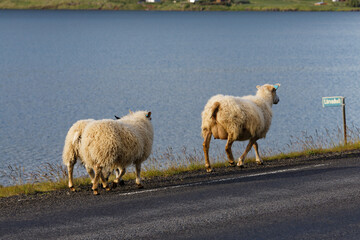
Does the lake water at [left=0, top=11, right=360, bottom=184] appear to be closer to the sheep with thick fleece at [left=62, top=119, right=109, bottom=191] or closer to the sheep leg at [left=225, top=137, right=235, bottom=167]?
the sheep with thick fleece at [left=62, top=119, right=109, bottom=191]

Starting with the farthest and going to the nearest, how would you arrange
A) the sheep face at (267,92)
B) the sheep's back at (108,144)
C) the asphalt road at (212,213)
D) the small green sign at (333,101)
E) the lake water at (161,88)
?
the lake water at (161,88), the small green sign at (333,101), the sheep face at (267,92), the sheep's back at (108,144), the asphalt road at (212,213)

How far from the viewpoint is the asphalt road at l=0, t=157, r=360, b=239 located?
783 cm

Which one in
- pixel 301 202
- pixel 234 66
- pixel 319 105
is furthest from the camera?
pixel 234 66

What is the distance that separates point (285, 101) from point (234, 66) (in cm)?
2285

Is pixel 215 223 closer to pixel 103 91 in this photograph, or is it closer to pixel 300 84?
pixel 103 91

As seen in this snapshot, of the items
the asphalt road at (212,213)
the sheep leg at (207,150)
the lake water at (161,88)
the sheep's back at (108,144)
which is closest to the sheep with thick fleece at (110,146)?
the sheep's back at (108,144)

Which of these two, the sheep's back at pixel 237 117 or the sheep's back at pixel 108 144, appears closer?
the sheep's back at pixel 108 144

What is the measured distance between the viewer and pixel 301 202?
367 inches

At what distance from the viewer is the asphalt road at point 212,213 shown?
25.7 ft

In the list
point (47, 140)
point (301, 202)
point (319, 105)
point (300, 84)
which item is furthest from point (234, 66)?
point (301, 202)

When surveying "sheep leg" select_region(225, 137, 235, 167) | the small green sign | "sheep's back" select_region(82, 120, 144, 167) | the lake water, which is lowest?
the lake water

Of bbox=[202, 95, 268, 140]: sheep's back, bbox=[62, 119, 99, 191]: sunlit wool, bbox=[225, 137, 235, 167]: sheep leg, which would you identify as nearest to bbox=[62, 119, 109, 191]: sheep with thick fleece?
bbox=[62, 119, 99, 191]: sunlit wool

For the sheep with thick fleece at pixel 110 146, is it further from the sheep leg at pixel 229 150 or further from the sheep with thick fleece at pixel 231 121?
the sheep leg at pixel 229 150

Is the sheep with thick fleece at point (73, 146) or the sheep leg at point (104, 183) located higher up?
the sheep with thick fleece at point (73, 146)
